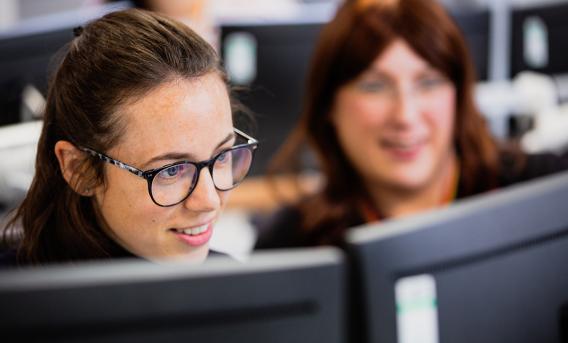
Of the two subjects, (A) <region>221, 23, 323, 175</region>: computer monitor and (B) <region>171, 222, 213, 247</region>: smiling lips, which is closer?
(B) <region>171, 222, 213, 247</region>: smiling lips

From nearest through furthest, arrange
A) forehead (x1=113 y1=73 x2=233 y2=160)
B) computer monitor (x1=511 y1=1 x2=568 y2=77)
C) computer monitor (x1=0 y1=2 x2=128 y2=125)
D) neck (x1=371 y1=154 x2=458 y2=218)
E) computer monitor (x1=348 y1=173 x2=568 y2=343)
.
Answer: computer monitor (x1=348 y1=173 x2=568 y2=343)
forehead (x1=113 y1=73 x2=233 y2=160)
neck (x1=371 y1=154 x2=458 y2=218)
computer monitor (x1=0 y1=2 x2=128 y2=125)
computer monitor (x1=511 y1=1 x2=568 y2=77)

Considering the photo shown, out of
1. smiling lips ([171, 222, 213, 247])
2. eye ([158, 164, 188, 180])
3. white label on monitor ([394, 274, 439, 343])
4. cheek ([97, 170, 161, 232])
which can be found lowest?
white label on monitor ([394, 274, 439, 343])

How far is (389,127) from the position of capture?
1612 mm

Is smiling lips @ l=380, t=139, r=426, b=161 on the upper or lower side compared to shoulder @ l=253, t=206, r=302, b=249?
upper

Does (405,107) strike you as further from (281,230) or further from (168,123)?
(168,123)

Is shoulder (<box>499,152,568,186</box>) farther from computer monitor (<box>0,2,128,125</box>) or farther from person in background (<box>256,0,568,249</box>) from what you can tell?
computer monitor (<box>0,2,128,125</box>)

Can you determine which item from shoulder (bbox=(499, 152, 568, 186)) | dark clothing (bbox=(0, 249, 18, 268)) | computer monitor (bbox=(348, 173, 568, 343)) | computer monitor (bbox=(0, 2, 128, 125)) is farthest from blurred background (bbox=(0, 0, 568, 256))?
computer monitor (bbox=(348, 173, 568, 343))

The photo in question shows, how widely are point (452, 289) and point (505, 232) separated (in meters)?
Result: 0.09

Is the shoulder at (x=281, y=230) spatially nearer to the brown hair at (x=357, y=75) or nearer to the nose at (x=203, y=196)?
the brown hair at (x=357, y=75)

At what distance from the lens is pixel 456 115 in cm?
170

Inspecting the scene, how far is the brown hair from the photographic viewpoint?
1583mm

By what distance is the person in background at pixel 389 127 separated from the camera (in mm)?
1584

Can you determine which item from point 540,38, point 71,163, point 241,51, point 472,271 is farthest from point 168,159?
point 540,38

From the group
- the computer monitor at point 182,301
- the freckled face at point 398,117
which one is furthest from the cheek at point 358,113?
the computer monitor at point 182,301
